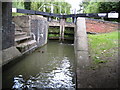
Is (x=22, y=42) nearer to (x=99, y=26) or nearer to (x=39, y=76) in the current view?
(x=39, y=76)

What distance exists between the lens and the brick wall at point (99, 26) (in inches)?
314

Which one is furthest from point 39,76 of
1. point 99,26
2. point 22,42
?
point 99,26

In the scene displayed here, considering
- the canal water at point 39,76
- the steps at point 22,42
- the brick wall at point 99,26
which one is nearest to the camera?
the canal water at point 39,76

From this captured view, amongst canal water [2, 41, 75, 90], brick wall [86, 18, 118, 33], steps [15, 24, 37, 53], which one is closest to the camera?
canal water [2, 41, 75, 90]

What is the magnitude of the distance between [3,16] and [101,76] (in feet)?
12.7

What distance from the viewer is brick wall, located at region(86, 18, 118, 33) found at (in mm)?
7973

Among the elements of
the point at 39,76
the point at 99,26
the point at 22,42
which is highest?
the point at 99,26

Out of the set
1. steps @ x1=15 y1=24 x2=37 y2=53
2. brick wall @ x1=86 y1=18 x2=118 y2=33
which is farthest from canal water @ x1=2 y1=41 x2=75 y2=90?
brick wall @ x1=86 y1=18 x2=118 y2=33

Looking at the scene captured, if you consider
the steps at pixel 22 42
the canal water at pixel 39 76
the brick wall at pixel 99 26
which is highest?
the brick wall at pixel 99 26

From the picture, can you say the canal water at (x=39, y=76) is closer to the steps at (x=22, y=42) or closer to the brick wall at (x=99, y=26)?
the steps at (x=22, y=42)

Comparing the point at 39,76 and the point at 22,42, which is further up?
the point at 22,42

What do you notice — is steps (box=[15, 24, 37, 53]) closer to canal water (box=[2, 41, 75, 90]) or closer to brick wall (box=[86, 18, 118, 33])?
canal water (box=[2, 41, 75, 90])

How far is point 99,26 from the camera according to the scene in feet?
27.1

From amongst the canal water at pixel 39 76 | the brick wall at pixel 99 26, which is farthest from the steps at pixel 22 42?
the brick wall at pixel 99 26
